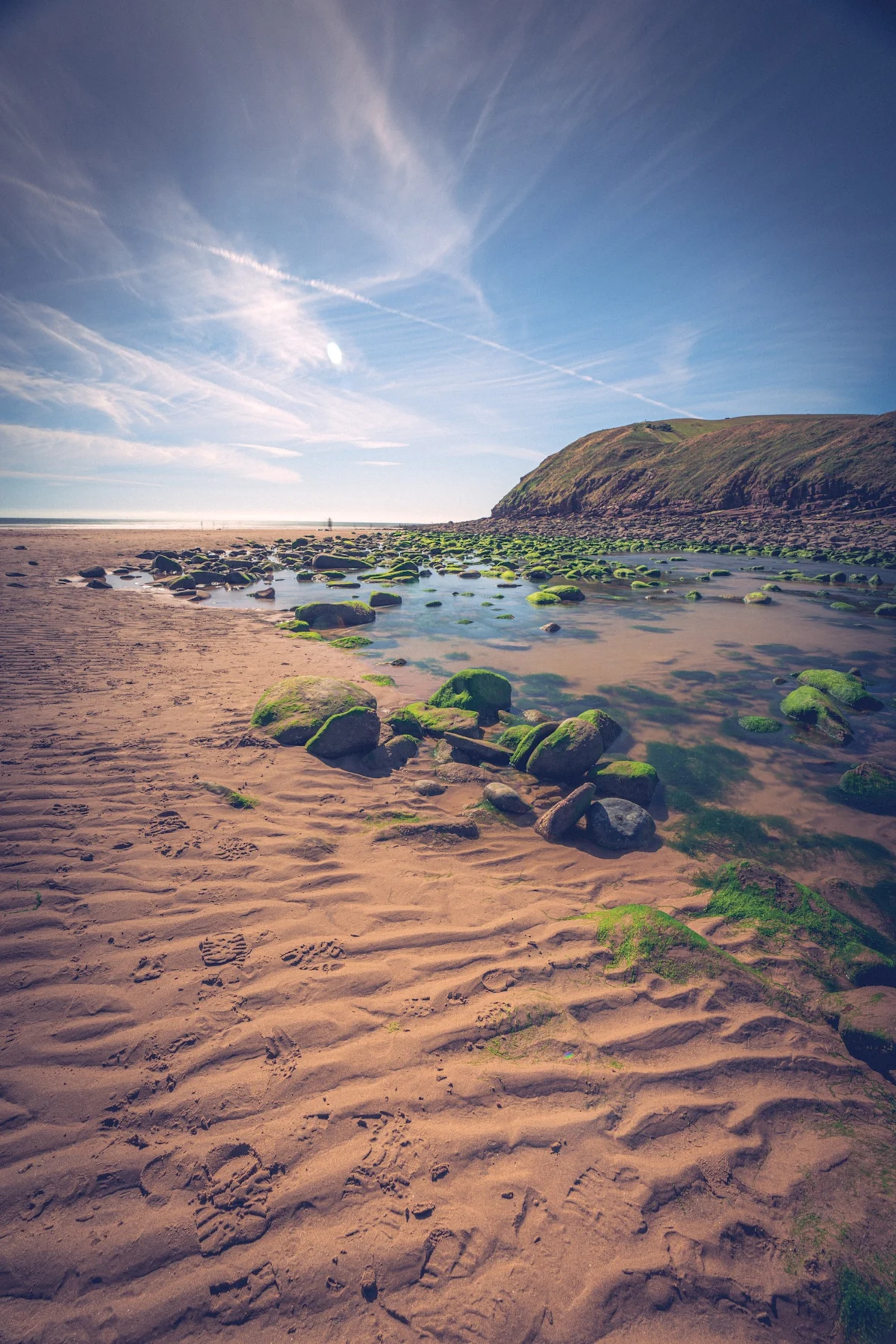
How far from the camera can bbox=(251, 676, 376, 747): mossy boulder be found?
6.01 meters

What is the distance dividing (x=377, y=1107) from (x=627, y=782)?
3.97m

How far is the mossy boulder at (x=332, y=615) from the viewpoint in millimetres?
13070

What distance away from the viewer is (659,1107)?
2.46 metres

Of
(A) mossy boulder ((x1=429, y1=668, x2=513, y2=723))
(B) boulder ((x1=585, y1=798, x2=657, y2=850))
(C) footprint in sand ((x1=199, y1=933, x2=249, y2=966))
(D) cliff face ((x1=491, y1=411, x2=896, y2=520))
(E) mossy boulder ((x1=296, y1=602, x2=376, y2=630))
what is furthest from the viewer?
(D) cliff face ((x1=491, y1=411, x2=896, y2=520))

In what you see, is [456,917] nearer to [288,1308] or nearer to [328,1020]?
[328,1020]

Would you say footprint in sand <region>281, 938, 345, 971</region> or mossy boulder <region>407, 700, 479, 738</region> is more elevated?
mossy boulder <region>407, 700, 479, 738</region>

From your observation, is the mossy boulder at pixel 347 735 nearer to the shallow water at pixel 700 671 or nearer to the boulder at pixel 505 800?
the boulder at pixel 505 800

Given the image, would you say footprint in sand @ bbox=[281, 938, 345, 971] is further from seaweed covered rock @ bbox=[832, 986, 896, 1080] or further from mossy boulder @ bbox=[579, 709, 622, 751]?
mossy boulder @ bbox=[579, 709, 622, 751]

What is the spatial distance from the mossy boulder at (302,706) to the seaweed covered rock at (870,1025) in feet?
17.1

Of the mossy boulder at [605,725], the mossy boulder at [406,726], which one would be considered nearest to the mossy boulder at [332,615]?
the mossy boulder at [406,726]

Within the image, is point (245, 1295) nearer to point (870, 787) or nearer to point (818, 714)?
point (870, 787)

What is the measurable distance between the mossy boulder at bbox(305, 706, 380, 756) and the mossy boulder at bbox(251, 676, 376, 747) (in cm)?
18

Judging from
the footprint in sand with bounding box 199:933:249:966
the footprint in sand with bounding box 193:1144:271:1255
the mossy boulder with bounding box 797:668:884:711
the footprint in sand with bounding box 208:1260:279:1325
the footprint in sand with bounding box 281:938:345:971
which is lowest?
the footprint in sand with bounding box 208:1260:279:1325

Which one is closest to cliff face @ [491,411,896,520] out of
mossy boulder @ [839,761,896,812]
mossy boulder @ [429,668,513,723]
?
mossy boulder @ [839,761,896,812]
